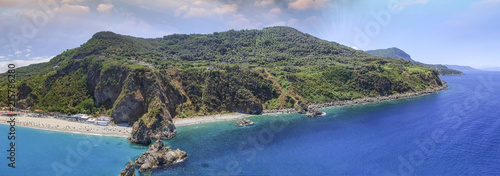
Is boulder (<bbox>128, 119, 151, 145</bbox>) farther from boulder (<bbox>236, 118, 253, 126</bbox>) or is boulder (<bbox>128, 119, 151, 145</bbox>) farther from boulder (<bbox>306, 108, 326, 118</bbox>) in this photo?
boulder (<bbox>306, 108, 326, 118</bbox>)

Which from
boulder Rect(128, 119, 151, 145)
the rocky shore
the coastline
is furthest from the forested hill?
the coastline

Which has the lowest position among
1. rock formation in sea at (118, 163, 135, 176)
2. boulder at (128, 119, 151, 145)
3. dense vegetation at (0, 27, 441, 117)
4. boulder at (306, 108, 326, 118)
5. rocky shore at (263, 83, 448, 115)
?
rock formation in sea at (118, 163, 135, 176)

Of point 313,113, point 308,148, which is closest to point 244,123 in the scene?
point 308,148

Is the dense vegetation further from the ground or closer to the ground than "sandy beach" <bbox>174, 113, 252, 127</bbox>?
further from the ground

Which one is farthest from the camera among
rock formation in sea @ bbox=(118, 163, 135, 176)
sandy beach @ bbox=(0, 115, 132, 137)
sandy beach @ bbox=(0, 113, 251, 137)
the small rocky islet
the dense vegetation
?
the dense vegetation

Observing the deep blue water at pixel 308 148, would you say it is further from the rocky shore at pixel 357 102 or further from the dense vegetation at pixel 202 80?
the dense vegetation at pixel 202 80

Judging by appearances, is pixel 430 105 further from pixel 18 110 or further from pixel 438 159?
pixel 18 110

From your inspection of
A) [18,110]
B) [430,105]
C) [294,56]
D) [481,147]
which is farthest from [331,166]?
[294,56]
